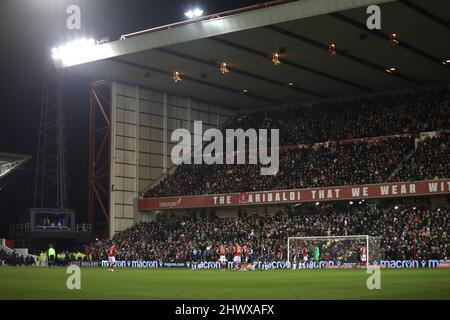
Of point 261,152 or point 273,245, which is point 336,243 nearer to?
point 273,245

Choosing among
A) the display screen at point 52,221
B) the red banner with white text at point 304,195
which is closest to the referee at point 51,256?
the display screen at point 52,221

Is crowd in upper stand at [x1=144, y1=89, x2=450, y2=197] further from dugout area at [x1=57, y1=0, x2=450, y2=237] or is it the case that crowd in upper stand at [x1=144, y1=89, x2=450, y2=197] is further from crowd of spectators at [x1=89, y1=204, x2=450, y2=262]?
crowd of spectators at [x1=89, y1=204, x2=450, y2=262]

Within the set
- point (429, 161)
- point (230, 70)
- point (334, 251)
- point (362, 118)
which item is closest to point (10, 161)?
point (230, 70)

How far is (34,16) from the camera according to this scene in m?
55.4

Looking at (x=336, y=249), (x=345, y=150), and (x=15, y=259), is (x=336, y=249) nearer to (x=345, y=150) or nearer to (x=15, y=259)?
(x=345, y=150)

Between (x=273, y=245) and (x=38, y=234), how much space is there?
17362 mm

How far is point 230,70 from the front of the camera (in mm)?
54344

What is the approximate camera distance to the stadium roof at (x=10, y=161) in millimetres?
52219

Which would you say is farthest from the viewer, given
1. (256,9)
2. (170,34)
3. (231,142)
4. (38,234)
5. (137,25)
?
(231,142)

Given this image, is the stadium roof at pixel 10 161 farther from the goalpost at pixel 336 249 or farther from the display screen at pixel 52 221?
the goalpost at pixel 336 249

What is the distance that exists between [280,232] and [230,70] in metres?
13.0

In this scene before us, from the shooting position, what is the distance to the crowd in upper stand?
49.8 metres
